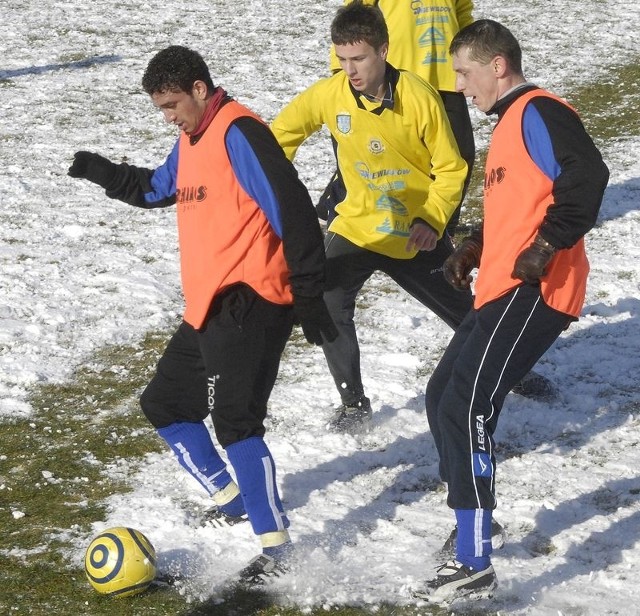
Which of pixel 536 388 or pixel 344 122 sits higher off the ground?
pixel 344 122

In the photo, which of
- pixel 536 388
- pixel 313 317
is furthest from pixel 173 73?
pixel 536 388

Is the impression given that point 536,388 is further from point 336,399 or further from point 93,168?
point 93,168

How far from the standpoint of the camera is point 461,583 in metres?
4.00

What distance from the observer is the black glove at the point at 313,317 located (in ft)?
13.8

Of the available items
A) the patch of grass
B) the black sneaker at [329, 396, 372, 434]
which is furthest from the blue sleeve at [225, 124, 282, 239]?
the patch of grass

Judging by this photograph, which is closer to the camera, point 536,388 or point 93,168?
point 93,168

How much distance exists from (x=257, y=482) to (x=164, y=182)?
4.78 ft

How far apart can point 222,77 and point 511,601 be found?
36.5 feet

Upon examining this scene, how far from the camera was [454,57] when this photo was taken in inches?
159

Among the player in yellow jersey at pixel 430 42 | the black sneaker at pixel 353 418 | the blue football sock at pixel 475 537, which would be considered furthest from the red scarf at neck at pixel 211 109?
the player in yellow jersey at pixel 430 42

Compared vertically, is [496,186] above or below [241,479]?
above

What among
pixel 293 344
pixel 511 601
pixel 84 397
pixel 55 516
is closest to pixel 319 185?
pixel 293 344

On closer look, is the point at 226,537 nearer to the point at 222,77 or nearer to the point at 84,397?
the point at 84,397

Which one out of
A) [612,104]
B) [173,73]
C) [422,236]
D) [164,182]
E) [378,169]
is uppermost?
[173,73]
